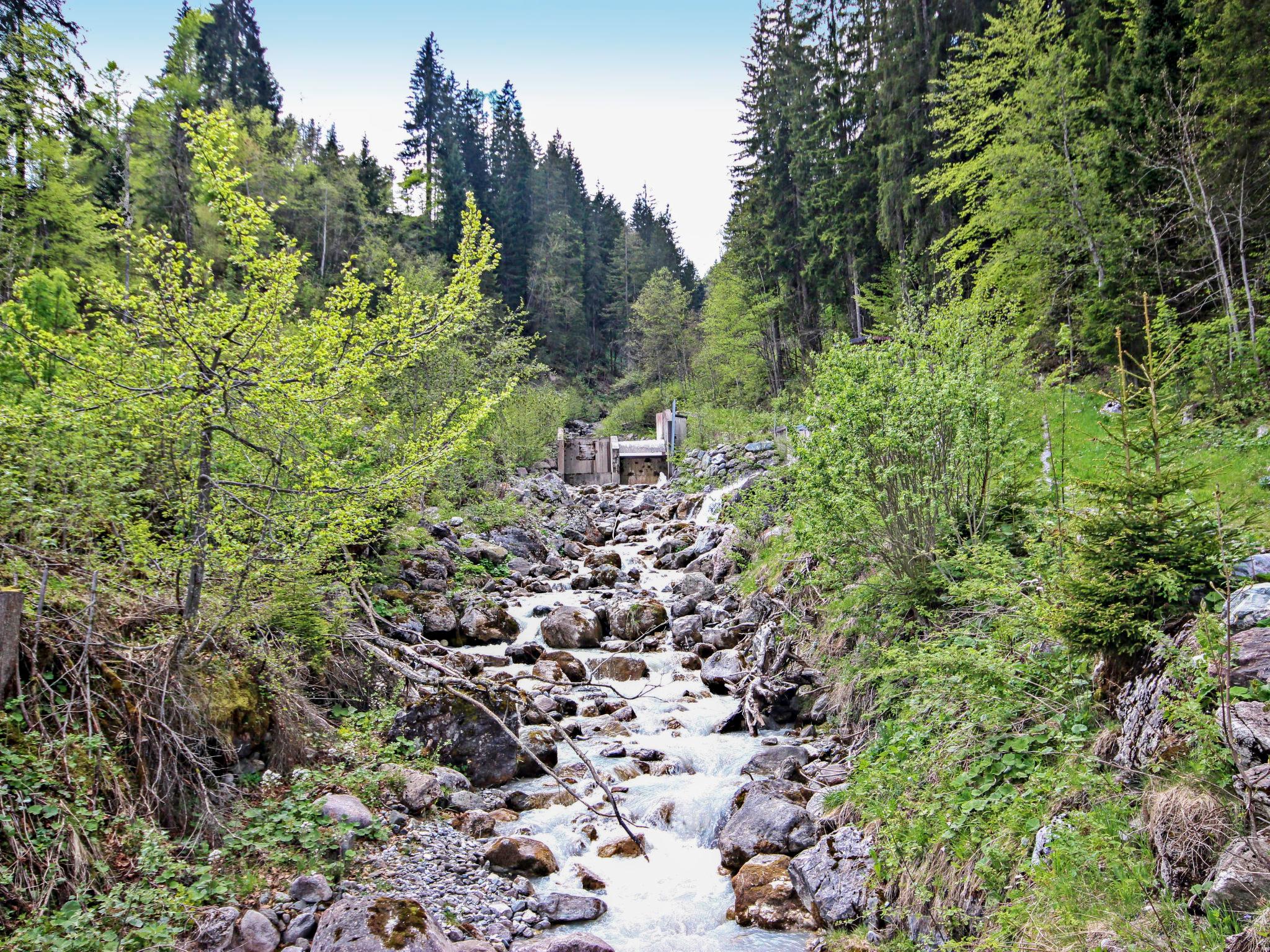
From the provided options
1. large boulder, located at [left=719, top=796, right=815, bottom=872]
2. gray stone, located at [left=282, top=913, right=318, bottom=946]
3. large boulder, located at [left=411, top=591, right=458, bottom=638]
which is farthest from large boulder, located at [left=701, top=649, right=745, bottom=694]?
gray stone, located at [left=282, top=913, right=318, bottom=946]

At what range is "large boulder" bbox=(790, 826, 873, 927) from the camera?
15.5 ft

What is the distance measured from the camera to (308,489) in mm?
5812

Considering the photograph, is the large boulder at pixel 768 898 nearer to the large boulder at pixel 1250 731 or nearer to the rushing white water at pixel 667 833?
the rushing white water at pixel 667 833

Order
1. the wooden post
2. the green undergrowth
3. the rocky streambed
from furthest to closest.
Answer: the rocky streambed
the wooden post
the green undergrowth

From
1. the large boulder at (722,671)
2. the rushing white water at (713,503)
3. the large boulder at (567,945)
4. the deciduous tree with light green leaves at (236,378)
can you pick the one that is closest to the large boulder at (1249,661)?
the large boulder at (567,945)

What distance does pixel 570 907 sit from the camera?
17.8 ft

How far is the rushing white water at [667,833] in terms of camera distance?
203 inches

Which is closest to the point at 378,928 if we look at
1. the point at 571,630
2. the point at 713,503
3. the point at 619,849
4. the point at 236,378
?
the point at 619,849

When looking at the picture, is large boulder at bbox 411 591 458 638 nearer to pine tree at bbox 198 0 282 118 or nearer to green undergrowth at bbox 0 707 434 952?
green undergrowth at bbox 0 707 434 952

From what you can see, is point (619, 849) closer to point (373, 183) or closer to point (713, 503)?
point (713, 503)

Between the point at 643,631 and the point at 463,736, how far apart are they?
19.4ft

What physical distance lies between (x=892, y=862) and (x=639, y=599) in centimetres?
973

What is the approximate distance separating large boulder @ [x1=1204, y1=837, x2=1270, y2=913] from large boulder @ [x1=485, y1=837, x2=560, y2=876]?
494 centimetres

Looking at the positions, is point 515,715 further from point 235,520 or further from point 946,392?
point 946,392
